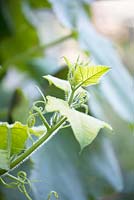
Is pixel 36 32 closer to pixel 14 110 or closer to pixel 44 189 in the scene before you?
pixel 14 110

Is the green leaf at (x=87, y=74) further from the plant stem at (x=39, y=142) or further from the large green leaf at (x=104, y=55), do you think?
the large green leaf at (x=104, y=55)

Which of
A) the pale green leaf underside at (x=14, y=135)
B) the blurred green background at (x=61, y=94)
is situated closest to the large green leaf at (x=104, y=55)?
the blurred green background at (x=61, y=94)

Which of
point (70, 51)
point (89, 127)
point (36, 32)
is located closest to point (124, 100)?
point (36, 32)

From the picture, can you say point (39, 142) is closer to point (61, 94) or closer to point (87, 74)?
point (87, 74)

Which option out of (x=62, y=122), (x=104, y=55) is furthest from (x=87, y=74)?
(x=104, y=55)

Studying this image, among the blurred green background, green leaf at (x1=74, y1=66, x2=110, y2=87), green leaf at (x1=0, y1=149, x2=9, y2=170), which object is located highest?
green leaf at (x1=74, y1=66, x2=110, y2=87)

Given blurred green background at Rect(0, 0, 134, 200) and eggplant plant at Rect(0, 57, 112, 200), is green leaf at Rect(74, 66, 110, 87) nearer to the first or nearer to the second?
eggplant plant at Rect(0, 57, 112, 200)

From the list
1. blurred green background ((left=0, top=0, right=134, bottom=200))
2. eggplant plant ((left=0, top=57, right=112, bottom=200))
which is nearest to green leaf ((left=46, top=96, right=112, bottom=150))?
eggplant plant ((left=0, top=57, right=112, bottom=200))

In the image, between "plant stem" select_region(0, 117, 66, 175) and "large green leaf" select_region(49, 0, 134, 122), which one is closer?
"plant stem" select_region(0, 117, 66, 175)
